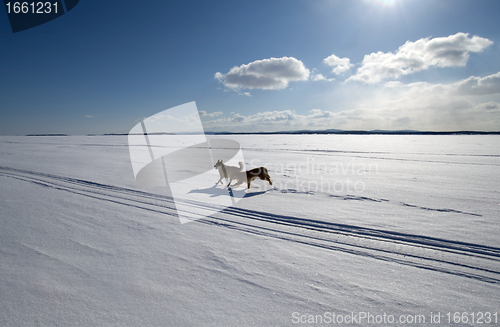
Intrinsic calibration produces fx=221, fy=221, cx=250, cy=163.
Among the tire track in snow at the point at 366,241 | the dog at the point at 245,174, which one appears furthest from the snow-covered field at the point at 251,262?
the dog at the point at 245,174

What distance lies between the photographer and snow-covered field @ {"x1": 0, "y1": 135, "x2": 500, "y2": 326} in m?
1.71

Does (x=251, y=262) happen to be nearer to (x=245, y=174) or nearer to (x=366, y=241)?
(x=366, y=241)

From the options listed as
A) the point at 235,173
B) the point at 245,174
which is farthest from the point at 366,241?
the point at 235,173

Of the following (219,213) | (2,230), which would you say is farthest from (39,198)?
(219,213)

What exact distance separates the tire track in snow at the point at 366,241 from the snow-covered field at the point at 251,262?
18 millimetres

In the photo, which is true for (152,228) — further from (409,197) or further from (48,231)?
(409,197)

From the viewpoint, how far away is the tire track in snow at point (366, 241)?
7.55ft

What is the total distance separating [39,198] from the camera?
4.45 meters

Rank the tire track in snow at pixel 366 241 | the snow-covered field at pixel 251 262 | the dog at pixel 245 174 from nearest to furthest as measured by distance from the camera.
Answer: the snow-covered field at pixel 251 262 < the tire track in snow at pixel 366 241 < the dog at pixel 245 174

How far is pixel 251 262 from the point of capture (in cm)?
232

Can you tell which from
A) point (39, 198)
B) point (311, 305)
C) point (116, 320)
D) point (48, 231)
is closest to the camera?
point (116, 320)

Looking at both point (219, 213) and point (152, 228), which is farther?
point (219, 213)

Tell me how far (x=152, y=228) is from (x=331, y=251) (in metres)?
2.40

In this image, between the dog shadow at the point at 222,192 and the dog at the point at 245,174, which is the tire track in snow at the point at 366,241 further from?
the dog at the point at 245,174
